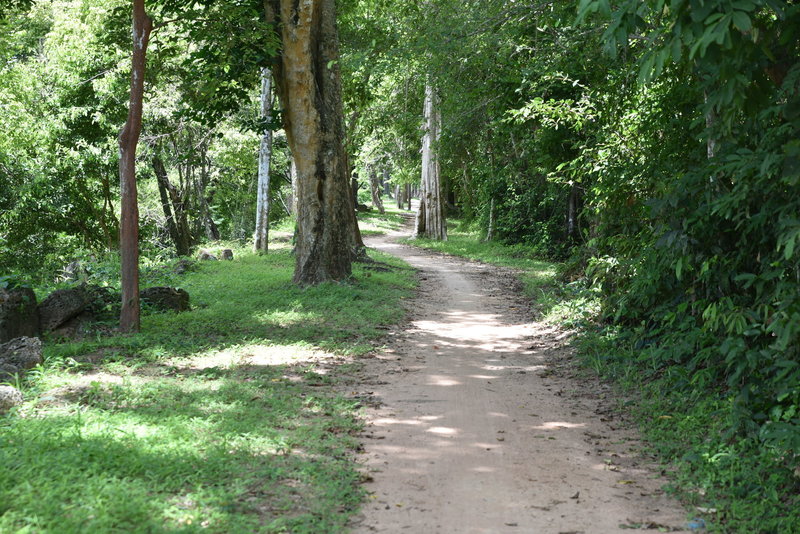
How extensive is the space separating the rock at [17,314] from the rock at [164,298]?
2165 millimetres

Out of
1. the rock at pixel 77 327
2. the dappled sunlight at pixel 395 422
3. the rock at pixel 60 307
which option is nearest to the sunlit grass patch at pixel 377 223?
the rock at pixel 77 327

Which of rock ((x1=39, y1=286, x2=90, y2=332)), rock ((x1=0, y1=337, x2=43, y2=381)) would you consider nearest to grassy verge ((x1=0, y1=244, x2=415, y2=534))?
rock ((x1=0, y1=337, x2=43, y2=381))

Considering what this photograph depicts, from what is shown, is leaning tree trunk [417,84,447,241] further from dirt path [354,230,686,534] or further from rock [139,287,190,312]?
dirt path [354,230,686,534]

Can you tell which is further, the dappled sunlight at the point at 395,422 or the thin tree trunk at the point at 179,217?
the thin tree trunk at the point at 179,217

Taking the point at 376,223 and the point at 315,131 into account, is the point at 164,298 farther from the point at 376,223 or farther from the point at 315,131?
the point at 376,223

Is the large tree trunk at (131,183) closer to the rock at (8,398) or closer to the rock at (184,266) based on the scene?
the rock at (8,398)

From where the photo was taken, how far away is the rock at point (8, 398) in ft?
18.5

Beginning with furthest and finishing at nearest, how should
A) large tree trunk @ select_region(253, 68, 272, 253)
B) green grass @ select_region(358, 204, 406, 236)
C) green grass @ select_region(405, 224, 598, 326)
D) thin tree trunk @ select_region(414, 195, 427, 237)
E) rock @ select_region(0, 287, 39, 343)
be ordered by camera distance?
1. green grass @ select_region(358, 204, 406, 236)
2. thin tree trunk @ select_region(414, 195, 427, 237)
3. large tree trunk @ select_region(253, 68, 272, 253)
4. green grass @ select_region(405, 224, 598, 326)
5. rock @ select_region(0, 287, 39, 343)

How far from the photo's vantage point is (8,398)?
18.9 ft

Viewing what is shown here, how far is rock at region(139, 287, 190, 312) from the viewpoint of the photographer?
1105 cm

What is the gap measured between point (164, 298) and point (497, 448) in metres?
7.26

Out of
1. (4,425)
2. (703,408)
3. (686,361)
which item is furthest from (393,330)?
(4,425)

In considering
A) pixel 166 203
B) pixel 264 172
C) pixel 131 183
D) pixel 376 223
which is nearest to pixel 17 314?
pixel 131 183

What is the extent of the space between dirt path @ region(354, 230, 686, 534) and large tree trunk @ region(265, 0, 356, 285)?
3.86 meters
